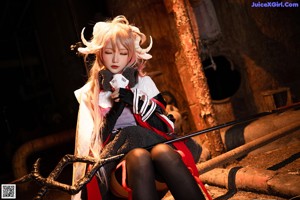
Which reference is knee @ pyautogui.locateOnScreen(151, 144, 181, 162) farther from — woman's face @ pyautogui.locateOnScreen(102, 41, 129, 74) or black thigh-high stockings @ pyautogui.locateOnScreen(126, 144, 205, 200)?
woman's face @ pyautogui.locateOnScreen(102, 41, 129, 74)

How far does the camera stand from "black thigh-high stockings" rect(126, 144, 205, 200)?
180 centimetres

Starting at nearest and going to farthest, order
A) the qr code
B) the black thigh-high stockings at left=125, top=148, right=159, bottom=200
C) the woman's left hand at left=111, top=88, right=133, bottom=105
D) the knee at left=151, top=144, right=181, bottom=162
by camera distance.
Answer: the black thigh-high stockings at left=125, top=148, right=159, bottom=200, the knee at left=151, top=144, right=181, bottom=162, the woman's left hand at left=111, top=88, right=133, bottom=105, the qr code

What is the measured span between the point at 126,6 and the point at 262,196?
5299mm

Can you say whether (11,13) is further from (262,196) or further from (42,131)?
(262,196)

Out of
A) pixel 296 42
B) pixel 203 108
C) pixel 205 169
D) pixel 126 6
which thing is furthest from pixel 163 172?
pixel 296 42

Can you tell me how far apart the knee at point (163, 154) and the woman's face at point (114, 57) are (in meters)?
0.97

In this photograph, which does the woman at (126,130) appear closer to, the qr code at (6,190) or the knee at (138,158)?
the knee at (138,158)

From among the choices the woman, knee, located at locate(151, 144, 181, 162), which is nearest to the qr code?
the woman

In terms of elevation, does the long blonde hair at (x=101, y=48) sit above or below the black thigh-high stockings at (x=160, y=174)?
above

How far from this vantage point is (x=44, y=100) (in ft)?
51.4

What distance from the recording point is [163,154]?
1921mm

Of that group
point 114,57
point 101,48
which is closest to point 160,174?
point 114,57

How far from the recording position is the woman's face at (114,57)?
2.46 metres

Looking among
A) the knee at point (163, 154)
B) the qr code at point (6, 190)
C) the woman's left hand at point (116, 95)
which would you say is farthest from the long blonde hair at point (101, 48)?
the qr code at point (6, 190)
